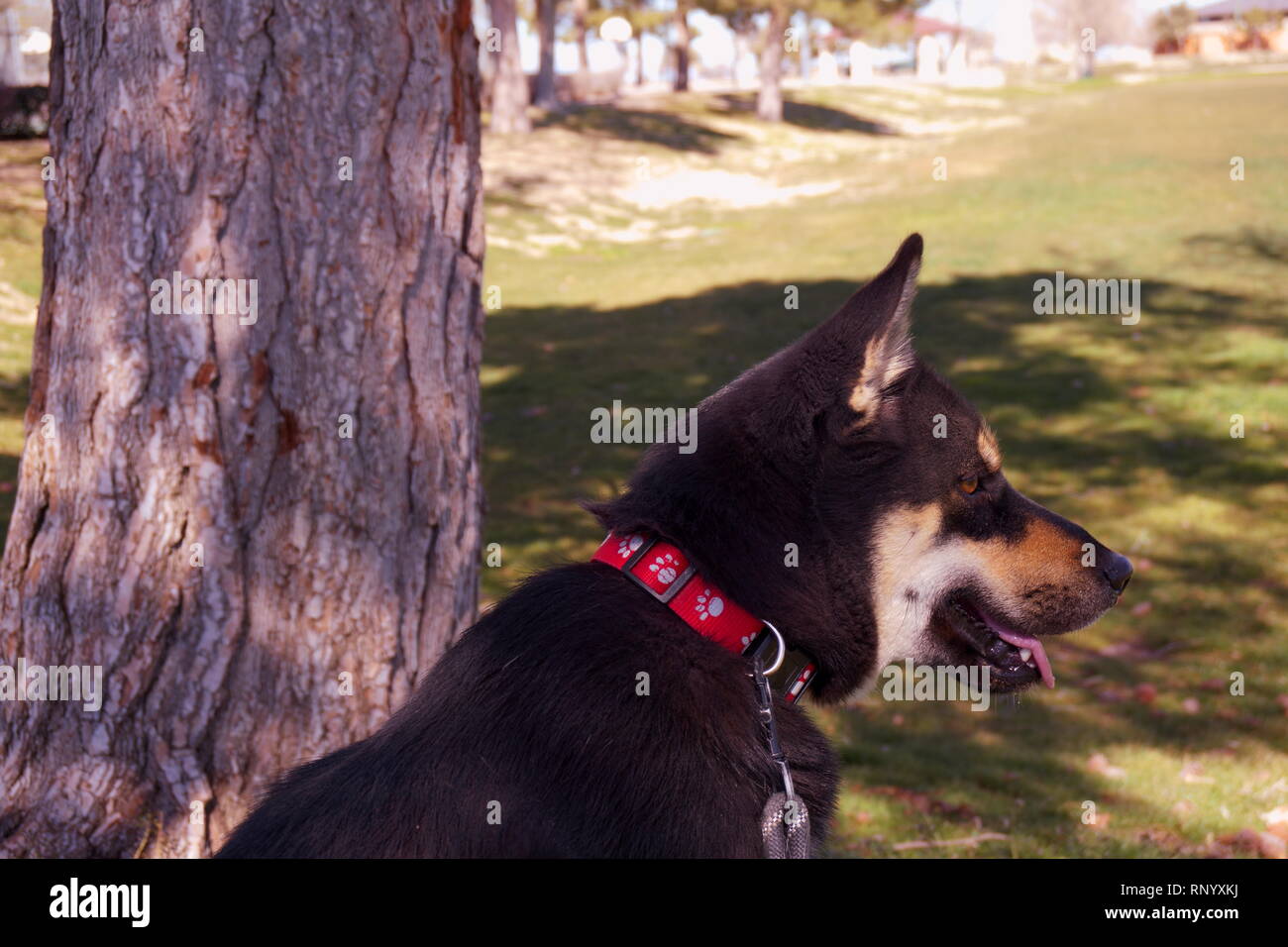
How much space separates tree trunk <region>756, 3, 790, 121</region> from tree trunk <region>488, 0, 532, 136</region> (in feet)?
37.1

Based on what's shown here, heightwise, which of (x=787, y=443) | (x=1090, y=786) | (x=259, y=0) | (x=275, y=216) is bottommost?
(x=1090, y=786)

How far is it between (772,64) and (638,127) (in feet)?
24.2

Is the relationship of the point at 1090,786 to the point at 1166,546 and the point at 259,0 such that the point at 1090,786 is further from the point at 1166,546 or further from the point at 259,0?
the point at 259,0

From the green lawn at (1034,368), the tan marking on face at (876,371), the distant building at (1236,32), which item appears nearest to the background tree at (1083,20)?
the distant building at (1236,32)

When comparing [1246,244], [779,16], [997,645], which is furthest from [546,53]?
[997,645]

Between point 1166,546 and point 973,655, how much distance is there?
691cm

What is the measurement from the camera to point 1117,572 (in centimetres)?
369

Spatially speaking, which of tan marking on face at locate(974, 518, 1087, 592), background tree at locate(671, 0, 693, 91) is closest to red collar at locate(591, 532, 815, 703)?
tan marking on face at locate(974, 518, 1087, 592)

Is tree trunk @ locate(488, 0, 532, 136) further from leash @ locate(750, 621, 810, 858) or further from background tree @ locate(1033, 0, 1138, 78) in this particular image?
background tree @ locate(1033, 0, 1138, 78)

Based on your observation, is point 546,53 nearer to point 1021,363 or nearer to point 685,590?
point 1021,363

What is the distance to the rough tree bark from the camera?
43.4 meters

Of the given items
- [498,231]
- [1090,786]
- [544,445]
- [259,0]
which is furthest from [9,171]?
[1090,786]

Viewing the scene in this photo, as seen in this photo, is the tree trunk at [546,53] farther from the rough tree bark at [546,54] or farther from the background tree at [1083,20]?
the background tree at [1083,20]

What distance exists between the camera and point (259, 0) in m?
3.91
